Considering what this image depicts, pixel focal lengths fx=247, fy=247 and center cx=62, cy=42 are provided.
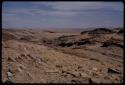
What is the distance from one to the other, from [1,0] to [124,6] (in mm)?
1622

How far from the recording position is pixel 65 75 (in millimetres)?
6574

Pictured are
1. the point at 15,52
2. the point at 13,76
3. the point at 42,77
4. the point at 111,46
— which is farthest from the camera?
the point at 111,46

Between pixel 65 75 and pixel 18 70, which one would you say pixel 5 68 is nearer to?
pixel 18 70

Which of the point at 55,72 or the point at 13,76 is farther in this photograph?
the point at 55,72

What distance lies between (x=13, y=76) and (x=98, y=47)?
29.9 ft

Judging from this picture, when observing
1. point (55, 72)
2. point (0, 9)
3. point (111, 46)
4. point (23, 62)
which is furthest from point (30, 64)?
point (111, 46)

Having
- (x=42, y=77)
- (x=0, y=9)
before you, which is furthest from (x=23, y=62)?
(x=0, y=9)

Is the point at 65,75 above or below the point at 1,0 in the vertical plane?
below

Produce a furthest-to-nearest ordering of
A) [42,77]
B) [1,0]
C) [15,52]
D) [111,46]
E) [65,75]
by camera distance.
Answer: [111,46]
[15,52]
[65,75]
[42,77]
[1,0]

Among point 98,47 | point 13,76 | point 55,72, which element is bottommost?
point 98,47

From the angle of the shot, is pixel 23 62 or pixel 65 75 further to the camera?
pixel 23 62

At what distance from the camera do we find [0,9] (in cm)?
328

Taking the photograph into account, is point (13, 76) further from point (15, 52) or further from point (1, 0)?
point (1, 0)

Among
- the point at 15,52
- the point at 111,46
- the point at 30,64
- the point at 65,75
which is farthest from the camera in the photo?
the point at 111,46
